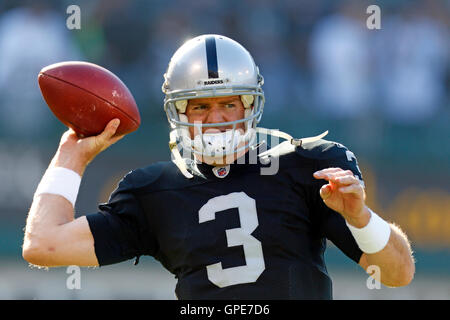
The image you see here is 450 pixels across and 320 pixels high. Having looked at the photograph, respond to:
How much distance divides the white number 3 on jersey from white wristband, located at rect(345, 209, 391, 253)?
0.31 metres

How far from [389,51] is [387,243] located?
413 centimetres

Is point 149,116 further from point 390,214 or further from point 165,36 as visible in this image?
point 390,214

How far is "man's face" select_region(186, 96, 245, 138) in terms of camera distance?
2.68 metres

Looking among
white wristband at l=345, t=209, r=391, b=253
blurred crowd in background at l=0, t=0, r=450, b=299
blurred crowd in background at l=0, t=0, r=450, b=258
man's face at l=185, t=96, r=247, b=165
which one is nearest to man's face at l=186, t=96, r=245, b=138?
man's face at l=185, t=96, r=247, b=165

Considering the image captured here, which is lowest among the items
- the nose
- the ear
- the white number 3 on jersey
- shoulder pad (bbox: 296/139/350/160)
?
the white number 3 on jersey

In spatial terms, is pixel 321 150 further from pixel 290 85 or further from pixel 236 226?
pixel 290 85

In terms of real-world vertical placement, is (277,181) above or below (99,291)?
above

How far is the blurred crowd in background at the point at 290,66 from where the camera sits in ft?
19.2

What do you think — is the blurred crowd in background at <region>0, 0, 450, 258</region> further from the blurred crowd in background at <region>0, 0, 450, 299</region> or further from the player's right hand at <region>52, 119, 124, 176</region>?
the player's right hand at <region>52, 119, 124, 176</region>

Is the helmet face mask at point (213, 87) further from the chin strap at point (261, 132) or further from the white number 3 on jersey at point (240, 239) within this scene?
the white number 3 on jersey at point (240, 239)

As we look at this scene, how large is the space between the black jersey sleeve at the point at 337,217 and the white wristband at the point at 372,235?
0.07m

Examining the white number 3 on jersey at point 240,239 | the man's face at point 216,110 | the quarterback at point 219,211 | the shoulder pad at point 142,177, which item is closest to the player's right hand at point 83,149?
the quarterback at point 219,211
